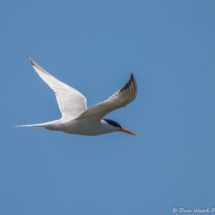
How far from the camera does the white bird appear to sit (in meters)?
6.68

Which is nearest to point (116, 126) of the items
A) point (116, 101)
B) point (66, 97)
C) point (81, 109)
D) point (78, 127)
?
point (81, 109)

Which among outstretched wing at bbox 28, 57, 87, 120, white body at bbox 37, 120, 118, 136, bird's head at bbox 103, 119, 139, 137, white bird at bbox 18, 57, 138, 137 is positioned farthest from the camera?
outstretched wing at bbox 28, 57, 87, 120

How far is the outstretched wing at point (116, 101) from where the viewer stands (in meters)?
6.41

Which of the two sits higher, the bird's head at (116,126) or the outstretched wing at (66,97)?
the outstretched wing at (66,97)

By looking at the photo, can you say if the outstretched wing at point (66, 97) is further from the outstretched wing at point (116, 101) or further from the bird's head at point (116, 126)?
the outstretched wing at point (116, 101)

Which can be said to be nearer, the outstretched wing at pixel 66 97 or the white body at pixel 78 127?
the white body at pixel 78 127

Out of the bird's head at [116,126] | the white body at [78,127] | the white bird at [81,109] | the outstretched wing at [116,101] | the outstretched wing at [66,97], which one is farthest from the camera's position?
the outstretched wing at [66,97]

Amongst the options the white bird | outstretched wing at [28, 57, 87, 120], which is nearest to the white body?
the white bird

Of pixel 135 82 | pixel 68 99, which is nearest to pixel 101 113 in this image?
pixel 135 82

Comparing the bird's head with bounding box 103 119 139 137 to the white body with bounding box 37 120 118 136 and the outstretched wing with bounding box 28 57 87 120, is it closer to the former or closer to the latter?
the white body with bounding box 37 120 118 136

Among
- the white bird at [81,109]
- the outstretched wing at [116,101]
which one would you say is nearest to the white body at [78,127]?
the white bird at [81,109]

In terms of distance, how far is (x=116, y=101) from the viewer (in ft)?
22.4

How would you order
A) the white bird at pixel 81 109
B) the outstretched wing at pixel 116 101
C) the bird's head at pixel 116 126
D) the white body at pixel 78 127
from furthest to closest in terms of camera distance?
the bird's head at pixel 116 126 → the white body at pixel 78 127 → the white bird at pixel 81 109 → the outstretched wing at pixel 116 101

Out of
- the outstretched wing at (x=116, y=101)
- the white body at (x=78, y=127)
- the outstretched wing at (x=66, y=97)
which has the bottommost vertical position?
the white body at (x=78, y=127)
